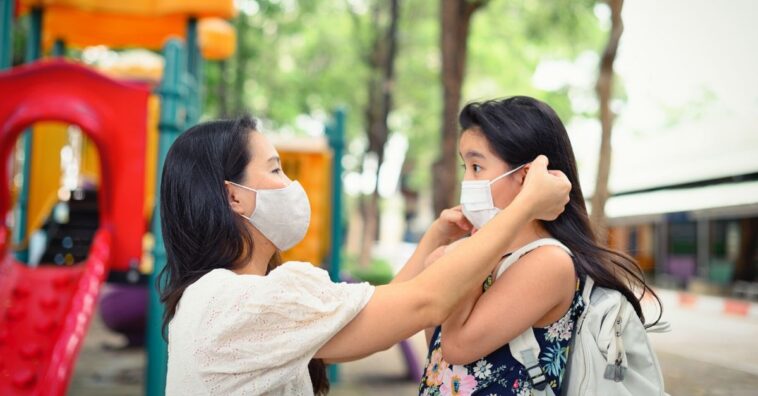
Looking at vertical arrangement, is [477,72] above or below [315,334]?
above

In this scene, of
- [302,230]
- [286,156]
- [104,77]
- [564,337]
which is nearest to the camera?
[564,337]

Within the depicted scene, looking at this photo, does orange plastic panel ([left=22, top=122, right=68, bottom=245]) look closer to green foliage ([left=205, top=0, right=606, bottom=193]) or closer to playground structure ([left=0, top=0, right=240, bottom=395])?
playground structure ([left=0, top=0, right=240, bottom=395])

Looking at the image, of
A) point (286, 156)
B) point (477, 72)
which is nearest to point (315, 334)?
point (286, 156)

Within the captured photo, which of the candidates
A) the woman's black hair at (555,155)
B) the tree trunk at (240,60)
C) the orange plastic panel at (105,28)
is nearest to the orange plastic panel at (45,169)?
the orange plastic panel at (105,28)

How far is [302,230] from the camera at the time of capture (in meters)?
2.02

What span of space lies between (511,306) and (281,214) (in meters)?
0.64

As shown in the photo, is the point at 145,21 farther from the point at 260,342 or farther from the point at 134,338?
the point at 260,342

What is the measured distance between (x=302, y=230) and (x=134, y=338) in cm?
775

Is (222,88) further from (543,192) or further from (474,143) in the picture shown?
(543,192)

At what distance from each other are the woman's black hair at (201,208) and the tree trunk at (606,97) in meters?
4.83

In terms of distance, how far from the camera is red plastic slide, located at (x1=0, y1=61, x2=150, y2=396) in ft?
16.6

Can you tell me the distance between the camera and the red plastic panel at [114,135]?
18.7 ft

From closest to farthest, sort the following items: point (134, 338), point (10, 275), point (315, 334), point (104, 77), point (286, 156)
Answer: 1. point (315, 334)
2. point (10, 275)
3. point (104, 77)
4. point (286, 156)
5. point (134, 338)

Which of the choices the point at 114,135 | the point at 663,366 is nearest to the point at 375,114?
the point at 663,366
